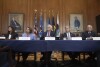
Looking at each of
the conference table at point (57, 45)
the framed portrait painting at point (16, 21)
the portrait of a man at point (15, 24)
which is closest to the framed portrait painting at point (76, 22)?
the framed portrait painting at point (16, 21)

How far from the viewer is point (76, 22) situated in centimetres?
996

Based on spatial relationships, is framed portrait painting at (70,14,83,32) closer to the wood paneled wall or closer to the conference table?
the wood paneled wall

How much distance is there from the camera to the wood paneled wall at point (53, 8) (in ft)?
32.1

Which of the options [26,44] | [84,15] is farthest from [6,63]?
[84,15]

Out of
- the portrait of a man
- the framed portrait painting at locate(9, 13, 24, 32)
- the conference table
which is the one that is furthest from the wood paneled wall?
the conference table

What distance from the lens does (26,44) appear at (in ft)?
15.0

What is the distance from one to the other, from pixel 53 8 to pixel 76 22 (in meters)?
1.48

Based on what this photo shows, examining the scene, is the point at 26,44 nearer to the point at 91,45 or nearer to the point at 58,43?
the point at 58,43

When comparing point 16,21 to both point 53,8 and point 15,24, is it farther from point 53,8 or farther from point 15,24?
point 53,8

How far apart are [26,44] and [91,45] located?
1648 mm

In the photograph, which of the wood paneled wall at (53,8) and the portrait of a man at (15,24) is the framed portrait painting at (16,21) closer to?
the portrait of a man at (15,24)

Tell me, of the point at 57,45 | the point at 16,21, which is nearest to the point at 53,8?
the point at 16,21

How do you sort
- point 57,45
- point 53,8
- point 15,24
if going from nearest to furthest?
point 57,45, point 15,24, point 53,8

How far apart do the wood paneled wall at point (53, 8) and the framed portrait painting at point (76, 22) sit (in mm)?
220
